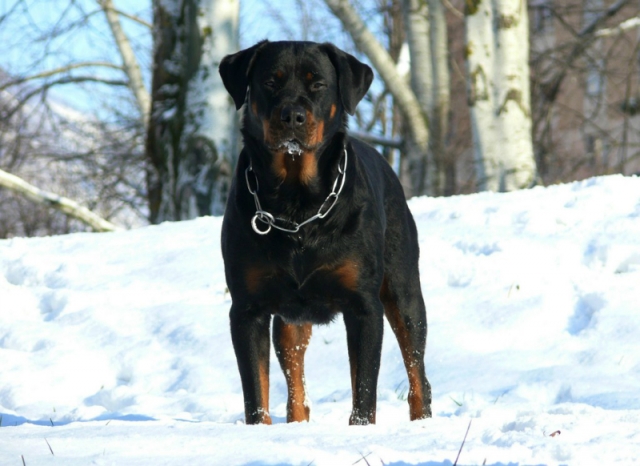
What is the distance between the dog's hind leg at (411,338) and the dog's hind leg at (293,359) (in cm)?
47

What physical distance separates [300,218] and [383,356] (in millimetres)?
1996

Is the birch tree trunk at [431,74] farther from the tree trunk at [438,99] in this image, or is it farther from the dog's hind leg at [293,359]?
the dog's hind leg at [293,359]

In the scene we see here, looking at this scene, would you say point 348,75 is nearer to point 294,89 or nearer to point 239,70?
point 294,89

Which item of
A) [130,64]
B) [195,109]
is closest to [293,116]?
[195,109]

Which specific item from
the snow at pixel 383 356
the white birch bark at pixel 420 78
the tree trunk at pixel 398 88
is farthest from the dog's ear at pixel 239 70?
the white birch bark at pixel 420 78

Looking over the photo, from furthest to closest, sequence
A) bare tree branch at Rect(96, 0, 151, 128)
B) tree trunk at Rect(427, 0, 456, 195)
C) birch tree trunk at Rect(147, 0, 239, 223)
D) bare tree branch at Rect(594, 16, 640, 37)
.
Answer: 1. bare tree branch at Rect(96, 0, 151, 128)
2. bare tree branch at Rect(594, 16, 640, 37)
3. tree trunk at Rect(427, 0, 456, 195)
4. birch tree trunk at Rect(147, 0, 239, 223)

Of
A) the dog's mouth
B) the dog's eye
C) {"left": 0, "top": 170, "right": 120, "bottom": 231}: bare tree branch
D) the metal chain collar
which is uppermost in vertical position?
the dog's eye

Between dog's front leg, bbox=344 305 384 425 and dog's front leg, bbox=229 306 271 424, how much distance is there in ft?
1.31

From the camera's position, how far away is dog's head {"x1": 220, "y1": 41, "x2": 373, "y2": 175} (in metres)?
3.82

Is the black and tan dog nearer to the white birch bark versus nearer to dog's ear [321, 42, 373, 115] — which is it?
dog's ear [321, 42, 373, 115]

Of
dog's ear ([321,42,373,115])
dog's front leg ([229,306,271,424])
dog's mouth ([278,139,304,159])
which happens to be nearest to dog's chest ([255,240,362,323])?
dog's front leg ([229,306,271,424])

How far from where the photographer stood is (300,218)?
4.00 m

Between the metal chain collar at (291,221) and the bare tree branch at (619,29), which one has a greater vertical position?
the bare tree branch at (619,29)

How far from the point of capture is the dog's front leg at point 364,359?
3844mm
